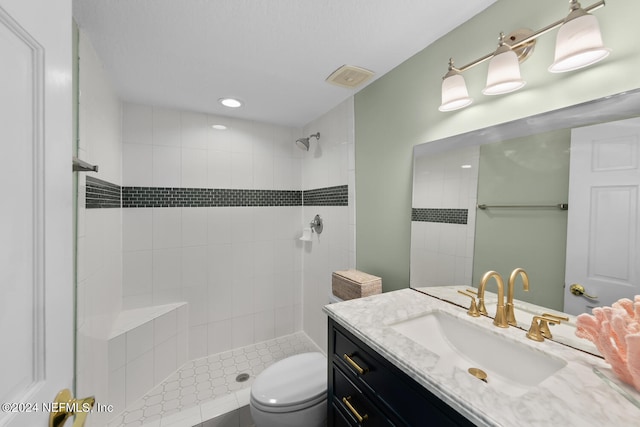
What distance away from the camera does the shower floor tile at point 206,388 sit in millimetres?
1616

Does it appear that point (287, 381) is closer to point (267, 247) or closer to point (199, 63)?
point (267, 247)

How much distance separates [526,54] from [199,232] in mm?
2409

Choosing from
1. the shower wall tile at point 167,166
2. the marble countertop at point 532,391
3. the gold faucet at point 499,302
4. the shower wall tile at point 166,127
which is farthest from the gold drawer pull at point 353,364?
the shower wall tile at point 166,127

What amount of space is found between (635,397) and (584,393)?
0.31 ft

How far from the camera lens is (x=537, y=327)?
850mm

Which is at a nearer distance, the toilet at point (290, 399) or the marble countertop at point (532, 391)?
the marble countertop at point (532, 391)

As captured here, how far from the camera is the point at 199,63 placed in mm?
1509

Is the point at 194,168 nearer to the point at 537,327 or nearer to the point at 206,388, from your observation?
the point at 206,388

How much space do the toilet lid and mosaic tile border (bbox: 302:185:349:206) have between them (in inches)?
44.7

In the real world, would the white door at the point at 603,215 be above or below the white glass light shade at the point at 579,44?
below

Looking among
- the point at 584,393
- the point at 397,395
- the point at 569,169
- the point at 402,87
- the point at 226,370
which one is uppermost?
the point at 402,87

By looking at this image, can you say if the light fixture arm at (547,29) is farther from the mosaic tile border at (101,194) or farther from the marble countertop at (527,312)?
the mosaic tile border at (101,194)
